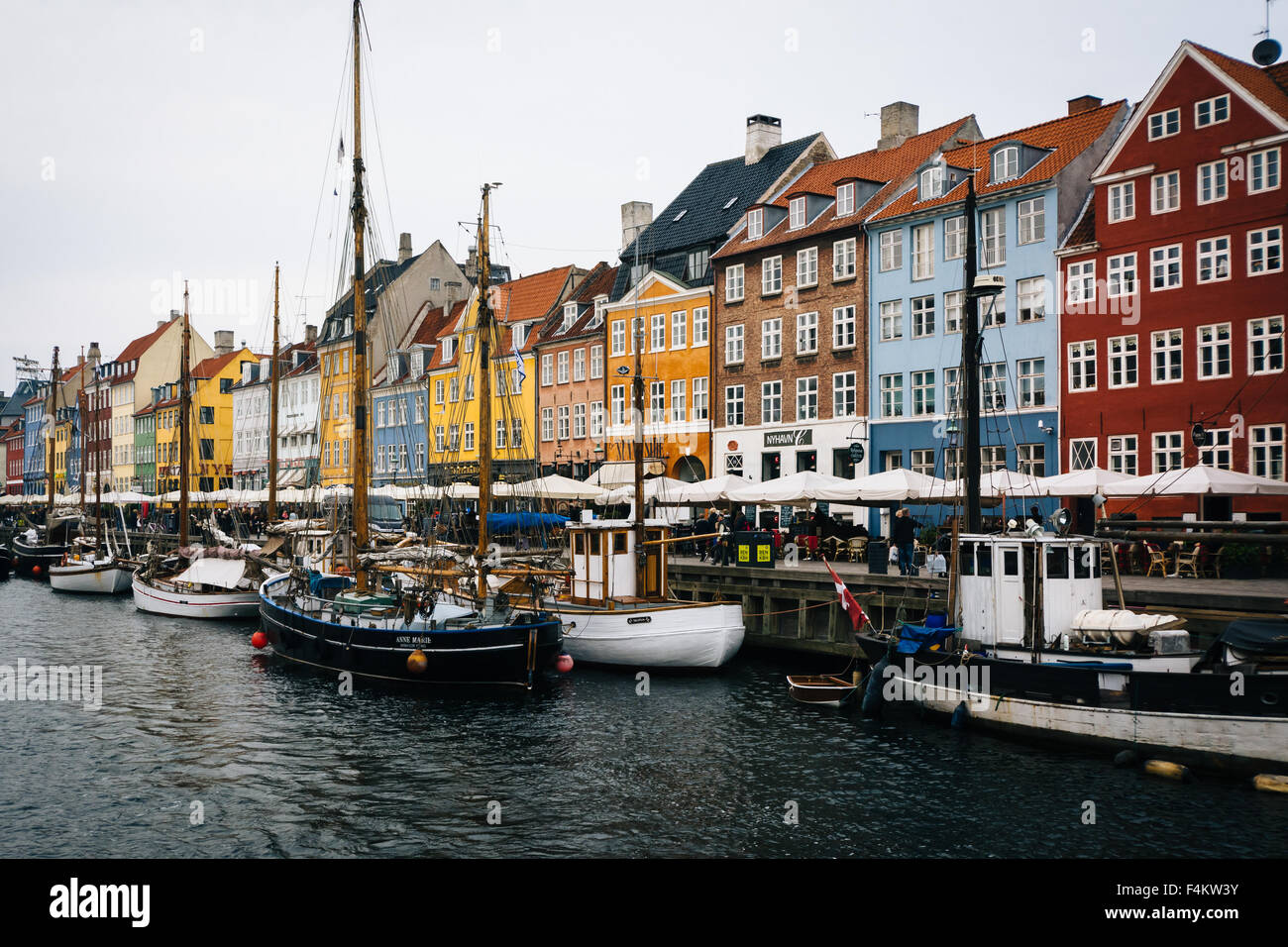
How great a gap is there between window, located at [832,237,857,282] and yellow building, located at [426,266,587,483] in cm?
1977

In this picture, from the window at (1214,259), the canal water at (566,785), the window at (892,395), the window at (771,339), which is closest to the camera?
the canal water at (566,785)

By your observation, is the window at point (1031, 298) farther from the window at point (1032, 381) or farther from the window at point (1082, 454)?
the window at point (1082, 454)

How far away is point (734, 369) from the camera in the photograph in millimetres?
51906

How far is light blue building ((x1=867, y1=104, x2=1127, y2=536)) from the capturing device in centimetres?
4044

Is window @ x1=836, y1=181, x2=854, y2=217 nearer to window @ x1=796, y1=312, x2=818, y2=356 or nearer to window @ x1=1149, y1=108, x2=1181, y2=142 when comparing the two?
window @ x1=796, y1=312, x2=818, y2=356

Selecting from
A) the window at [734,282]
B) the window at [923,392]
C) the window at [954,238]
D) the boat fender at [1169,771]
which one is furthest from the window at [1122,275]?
the boat fender at [1169,771]

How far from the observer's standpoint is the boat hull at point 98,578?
182 ft

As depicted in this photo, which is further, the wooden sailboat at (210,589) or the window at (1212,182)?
the wooden sailboat at (210,589)

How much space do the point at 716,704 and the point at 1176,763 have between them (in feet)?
31.3

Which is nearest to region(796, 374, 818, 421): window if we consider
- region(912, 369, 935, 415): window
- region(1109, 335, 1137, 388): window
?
region(912, 369, 935, 415): window

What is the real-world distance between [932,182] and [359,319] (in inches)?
937

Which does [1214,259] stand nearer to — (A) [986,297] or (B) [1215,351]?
(B) [1215,351]

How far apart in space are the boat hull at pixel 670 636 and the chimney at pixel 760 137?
34234 millimetres
